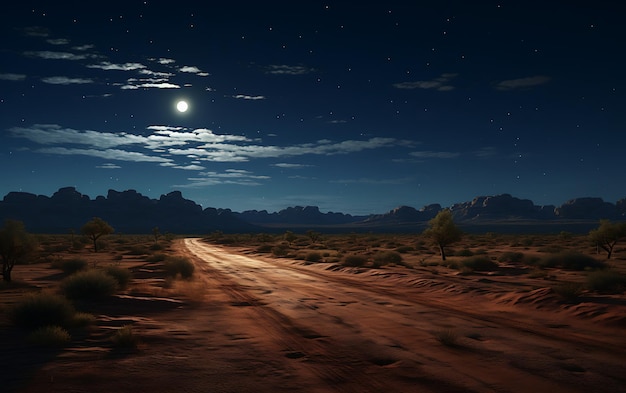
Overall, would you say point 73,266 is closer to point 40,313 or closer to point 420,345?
point 40,313

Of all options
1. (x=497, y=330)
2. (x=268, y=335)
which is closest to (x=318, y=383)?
(x=268, y=335)

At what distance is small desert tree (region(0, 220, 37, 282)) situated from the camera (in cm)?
1891

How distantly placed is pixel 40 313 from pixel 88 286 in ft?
15.7

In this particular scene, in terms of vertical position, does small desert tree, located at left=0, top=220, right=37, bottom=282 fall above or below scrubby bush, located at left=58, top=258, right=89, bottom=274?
above

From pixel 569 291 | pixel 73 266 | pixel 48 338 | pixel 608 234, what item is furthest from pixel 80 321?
pixel 608 234

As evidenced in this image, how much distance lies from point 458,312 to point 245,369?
866 centimetres

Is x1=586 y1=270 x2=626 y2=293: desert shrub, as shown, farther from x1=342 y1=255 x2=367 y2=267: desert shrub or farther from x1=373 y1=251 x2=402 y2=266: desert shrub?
x1=342 y1=255 x2=367 y2=267: desert shrub

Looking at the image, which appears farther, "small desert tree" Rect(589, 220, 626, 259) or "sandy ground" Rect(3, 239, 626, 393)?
"small desert tree" Rect(589, 220, 626, 259)

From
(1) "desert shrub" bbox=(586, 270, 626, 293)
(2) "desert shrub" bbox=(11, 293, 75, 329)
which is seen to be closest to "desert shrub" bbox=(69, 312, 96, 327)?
(2) "desert shrub" bbox=(11, 293, 75, 329)

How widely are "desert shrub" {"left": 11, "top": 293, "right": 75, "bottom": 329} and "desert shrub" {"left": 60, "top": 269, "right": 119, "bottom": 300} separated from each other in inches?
169

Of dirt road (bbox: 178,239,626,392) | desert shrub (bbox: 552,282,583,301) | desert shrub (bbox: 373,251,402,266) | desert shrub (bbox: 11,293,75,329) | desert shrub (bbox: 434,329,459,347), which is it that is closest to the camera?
dirt road (bbox: 178,239,626,392)

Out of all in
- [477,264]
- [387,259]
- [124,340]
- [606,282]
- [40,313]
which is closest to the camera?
[124,340]

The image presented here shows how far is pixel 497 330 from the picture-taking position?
36.0 feet

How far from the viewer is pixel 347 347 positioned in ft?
30.3
